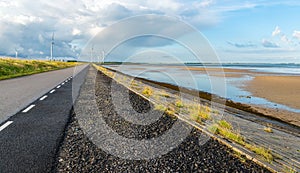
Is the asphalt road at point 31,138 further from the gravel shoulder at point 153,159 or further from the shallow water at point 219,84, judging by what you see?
the shallow water at point 219,84

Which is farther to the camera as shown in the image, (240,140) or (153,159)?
(240,140)

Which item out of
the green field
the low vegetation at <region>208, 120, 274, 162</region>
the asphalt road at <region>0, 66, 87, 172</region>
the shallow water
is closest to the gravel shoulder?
the asphalt road at <region>0, 66, 87, 172</region>

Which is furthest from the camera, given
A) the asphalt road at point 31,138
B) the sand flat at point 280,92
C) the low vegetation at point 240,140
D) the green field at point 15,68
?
the green field at point 15,68

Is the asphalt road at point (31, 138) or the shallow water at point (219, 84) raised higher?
the asphalt road at point (31, 138)

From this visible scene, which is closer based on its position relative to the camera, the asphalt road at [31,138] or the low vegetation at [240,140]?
the asphalt road at [31,138]

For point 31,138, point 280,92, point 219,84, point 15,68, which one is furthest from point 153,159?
point 15,68

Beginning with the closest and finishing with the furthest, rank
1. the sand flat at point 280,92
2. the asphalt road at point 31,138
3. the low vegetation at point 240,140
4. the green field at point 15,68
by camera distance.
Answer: the asphalt road at point 31,138
the low vegetation at point 240,140
the sand flat at point 280,92
the green field at point 15,68

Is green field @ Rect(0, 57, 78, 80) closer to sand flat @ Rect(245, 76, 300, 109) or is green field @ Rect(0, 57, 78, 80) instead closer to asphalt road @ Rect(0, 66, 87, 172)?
asphalt road @ Rect(0, 66, 87, 172)

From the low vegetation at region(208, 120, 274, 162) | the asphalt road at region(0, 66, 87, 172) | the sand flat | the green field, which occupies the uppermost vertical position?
the low vegetation at region(208, 120, 274, 162)

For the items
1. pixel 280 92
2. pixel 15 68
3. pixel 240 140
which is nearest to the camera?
pixel 240 140

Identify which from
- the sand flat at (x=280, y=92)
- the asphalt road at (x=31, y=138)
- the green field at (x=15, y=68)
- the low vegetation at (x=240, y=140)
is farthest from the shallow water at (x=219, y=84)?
the green field at (x=15, y=68)

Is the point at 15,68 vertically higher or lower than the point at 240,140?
lower

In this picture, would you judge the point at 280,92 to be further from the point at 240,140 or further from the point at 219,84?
the point at 240,140

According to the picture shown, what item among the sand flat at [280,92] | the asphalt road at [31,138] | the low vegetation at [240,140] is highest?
the low vegetation at [240,140]
